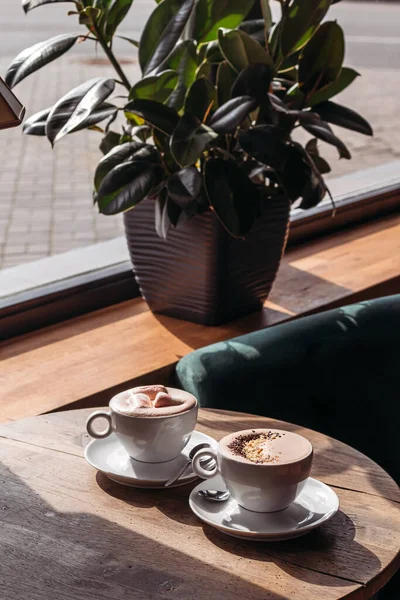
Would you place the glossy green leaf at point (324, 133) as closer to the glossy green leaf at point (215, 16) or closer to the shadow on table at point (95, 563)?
the glossy green leaf at point (215, 16)

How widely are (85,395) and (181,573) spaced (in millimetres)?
835

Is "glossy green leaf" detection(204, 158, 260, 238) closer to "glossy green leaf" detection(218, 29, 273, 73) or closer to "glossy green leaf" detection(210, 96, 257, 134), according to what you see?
"glossy green leaf" detection(210, 96, 257, 134)

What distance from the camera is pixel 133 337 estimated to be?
85.0 inches

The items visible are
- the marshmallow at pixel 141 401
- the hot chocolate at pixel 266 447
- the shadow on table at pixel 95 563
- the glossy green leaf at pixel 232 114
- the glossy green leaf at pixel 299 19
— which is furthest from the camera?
the glossy green leaf at pixel 299 19

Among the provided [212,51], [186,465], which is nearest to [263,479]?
[186,465]

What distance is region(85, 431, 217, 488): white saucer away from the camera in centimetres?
121

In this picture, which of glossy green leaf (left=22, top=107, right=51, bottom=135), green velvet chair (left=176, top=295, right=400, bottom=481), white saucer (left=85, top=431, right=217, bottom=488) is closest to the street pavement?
glossy green leaf (left=22, top=107, right=51, bottom=135)

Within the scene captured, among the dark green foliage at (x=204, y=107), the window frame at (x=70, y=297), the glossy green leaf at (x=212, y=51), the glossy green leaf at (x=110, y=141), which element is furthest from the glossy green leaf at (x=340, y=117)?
the window frame at (x=70, y=297)

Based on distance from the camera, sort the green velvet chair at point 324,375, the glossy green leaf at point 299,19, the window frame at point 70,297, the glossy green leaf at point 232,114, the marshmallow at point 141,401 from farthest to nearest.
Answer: the window frame at point 70,297 < the glossy green leaf at point 299,19 < the glossy green leaf at point 232,114 < the green velvet chair at point 324,375 < the marshmallow at point 141,401

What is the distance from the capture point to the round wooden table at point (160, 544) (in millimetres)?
998

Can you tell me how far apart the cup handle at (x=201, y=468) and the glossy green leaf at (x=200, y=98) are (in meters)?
0.89

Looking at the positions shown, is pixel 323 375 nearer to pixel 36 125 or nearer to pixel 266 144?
pixel 266 144

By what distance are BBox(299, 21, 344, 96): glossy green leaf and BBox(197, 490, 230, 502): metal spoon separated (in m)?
1.12

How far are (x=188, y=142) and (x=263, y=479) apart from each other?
888 millimetres
